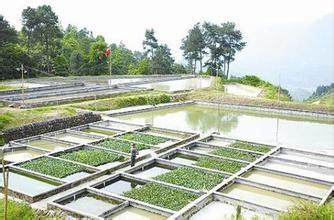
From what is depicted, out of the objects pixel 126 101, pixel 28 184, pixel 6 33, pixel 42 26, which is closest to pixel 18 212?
pixel 28 184

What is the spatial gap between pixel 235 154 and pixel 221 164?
1.42m

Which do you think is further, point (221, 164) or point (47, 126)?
point (47, 126)

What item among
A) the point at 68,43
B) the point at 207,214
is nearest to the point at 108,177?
the point at 207,214

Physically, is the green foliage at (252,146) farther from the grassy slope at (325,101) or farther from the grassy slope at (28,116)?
the grassy slope at (325,101)

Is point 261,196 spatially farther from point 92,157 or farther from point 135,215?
point 92,157

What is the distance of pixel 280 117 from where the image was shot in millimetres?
24984

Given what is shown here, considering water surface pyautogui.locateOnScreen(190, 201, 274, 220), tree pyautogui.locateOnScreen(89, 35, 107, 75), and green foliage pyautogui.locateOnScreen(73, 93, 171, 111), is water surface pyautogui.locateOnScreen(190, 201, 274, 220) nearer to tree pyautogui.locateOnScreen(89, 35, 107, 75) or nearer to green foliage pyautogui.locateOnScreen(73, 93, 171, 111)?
green foliage pyautogui.locateOnScreen(73, 93, 171, 111)

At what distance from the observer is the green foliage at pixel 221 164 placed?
1394cm

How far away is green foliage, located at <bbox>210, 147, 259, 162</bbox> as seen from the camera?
49.8 ft

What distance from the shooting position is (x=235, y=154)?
15609 millimetres

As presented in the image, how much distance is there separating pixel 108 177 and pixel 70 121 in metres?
7.23

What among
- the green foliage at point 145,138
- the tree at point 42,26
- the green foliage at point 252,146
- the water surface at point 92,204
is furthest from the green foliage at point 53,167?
the tree at point 42,26

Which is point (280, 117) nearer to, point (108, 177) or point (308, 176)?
point (308, 176)

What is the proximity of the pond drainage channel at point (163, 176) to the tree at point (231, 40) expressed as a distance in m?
29.5
